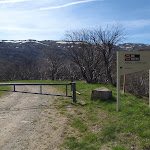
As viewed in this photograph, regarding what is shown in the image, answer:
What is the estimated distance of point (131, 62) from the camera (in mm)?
6289

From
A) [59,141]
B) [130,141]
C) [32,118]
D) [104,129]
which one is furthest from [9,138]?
[130,141]

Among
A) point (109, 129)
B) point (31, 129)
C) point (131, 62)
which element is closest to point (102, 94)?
point (131, 62)

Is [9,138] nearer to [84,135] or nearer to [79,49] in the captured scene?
[84,135]

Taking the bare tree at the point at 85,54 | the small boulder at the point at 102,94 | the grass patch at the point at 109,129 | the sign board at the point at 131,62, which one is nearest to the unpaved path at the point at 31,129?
the grass patch at the point at 109,129

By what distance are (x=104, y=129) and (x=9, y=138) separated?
2.55 meters

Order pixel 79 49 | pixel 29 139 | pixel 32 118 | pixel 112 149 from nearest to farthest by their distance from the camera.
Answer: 1. pixel 112 149
2. pixel 29 139
3. pixel 32 118
4. pixel 79 49

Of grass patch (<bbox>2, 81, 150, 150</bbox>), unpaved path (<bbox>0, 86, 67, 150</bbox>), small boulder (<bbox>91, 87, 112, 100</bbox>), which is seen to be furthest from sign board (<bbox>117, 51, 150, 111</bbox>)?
unpaved path (<bbox>0, 86, 67, 150</bbox>)

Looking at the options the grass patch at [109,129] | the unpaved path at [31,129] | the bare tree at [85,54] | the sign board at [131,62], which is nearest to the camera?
the grass patch at [109,129]

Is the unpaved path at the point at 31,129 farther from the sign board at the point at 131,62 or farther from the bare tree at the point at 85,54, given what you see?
the bare tree at the point at 85,54

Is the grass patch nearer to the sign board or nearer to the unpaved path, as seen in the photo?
the unpaved path

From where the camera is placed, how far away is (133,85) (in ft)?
84.6

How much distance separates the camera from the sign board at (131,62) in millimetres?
6223

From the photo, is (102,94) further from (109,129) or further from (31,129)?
(31,129)

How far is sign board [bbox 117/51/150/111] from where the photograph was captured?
6.22m
